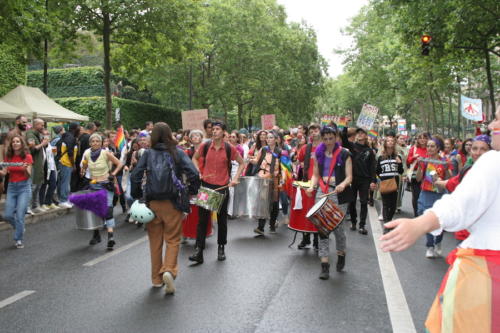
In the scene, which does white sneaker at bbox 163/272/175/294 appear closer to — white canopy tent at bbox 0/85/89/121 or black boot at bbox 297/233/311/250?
black boot at bbox 297/233/311/250

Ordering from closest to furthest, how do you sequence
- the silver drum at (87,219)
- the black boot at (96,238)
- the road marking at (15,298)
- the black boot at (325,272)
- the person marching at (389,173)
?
the road marking at (15,298)
the black boot at (325,272)
the silver drum at (87,219)
the black boot at (96,238)
the person marching at (389,173)

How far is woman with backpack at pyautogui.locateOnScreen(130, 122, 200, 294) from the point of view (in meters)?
5.46

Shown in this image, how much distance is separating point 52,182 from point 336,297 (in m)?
7.99

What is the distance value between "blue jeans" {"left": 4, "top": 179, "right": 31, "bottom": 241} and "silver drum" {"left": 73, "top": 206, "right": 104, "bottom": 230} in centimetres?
92

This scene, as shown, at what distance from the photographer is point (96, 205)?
7664 millimetres

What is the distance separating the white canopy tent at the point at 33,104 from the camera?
50.8ft

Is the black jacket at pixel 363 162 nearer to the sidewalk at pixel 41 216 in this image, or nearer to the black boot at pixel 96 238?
the black boot at pixel 96 238

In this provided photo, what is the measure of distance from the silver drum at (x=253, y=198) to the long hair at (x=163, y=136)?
333 cm

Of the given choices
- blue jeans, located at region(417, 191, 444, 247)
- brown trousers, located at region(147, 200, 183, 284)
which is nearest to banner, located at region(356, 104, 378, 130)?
blue jeans, located at region(417, 191, 444, 247)

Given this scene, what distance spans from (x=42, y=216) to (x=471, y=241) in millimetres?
9749

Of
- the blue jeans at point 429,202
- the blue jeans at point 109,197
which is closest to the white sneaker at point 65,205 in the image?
the blue jeans at point 109,197

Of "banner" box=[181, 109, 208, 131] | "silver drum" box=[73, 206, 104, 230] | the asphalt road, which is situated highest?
"banner" box=[181, 109, 208, 131]

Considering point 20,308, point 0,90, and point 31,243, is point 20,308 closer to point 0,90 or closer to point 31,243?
point 31,243

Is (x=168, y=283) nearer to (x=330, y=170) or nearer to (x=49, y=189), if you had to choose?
(x=330, y=170)
